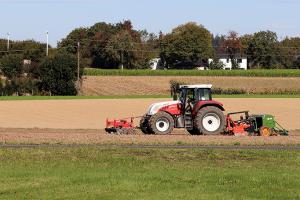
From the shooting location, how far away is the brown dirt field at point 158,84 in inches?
3461

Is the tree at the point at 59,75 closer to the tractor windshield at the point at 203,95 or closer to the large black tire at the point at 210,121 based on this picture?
the tractor windshield at the point at 203,95

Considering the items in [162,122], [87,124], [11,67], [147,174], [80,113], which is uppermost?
[11,67]

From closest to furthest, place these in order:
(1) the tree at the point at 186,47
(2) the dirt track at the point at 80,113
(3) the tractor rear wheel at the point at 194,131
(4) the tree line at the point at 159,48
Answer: (3) the tractor rear wheel at the point at 194,131
(2) the dirt track at the point at 80,113
(4) the tree line at the point at 159,48
(1) the tree at the point at 186,47

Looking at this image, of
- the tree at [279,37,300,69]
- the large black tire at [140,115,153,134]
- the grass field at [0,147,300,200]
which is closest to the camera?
the grass field at [0,147,300,200]

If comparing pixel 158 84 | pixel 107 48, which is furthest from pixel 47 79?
pixel 107 48

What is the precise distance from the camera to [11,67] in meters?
88.8

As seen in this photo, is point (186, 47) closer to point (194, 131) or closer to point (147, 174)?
point (194, 131)

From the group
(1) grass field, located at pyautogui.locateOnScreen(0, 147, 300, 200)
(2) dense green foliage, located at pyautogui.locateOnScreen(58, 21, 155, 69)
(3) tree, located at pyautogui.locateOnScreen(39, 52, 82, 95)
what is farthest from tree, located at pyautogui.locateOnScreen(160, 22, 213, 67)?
(1) grass field, located at pyautogui.locateOnScreen(0, 147, 300, 200)

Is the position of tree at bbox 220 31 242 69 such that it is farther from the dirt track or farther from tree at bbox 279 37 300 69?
the dirt track

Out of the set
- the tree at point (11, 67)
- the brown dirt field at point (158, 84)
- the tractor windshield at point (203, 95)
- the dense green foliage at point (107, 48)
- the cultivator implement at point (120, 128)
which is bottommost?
the cultivator implement at point (120, 128)

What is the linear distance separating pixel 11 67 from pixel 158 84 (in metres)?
20.3

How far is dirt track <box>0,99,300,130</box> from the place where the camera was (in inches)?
1583

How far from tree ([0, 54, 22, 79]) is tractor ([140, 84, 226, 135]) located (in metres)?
61.7

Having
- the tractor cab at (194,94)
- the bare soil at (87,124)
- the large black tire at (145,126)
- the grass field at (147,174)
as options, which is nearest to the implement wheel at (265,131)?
the bare soil at (87,124)
